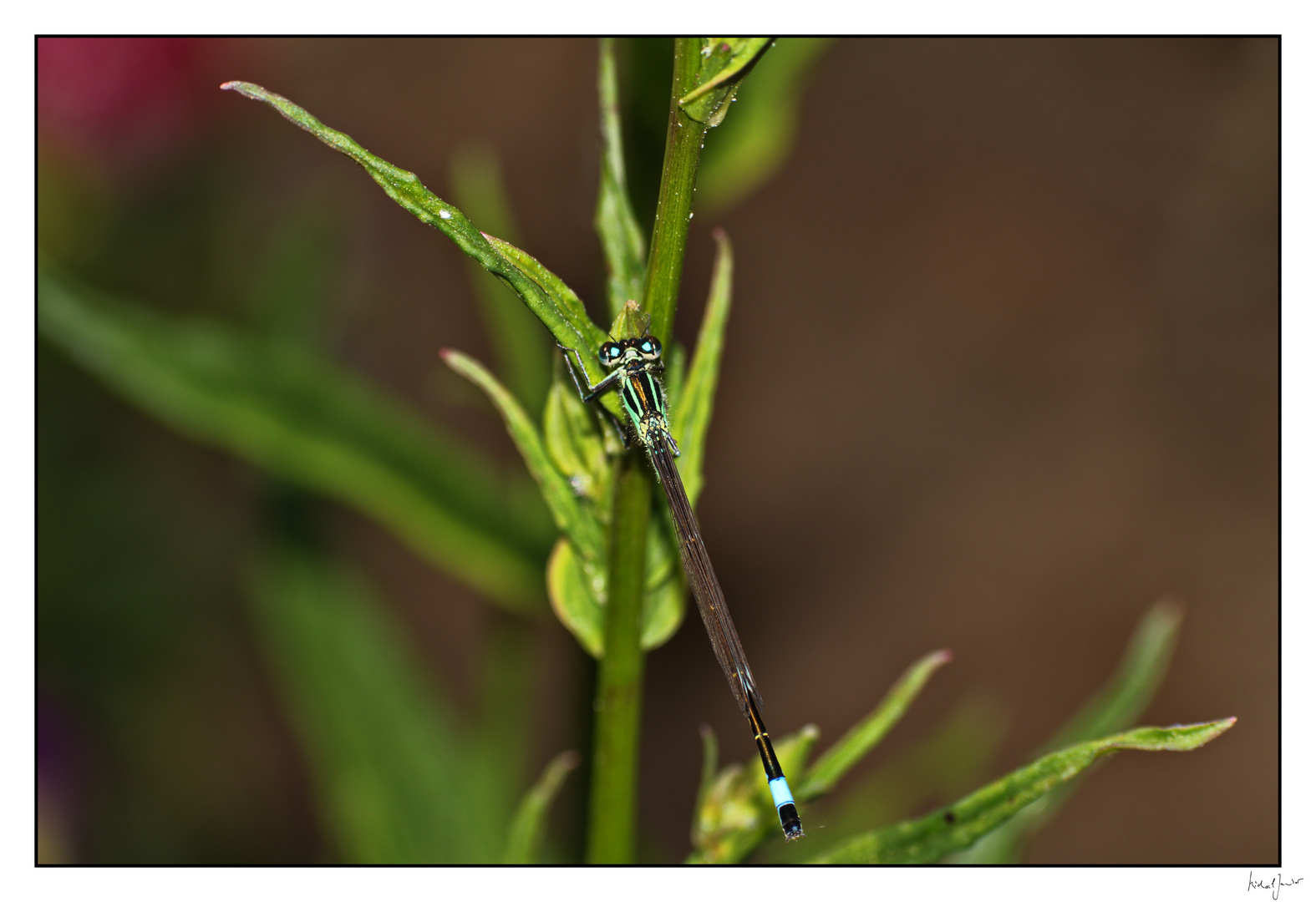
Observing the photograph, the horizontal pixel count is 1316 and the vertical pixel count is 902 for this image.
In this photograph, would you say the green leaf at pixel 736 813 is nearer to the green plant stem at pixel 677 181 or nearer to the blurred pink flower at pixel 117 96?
the green plant stem at pixel 677 181

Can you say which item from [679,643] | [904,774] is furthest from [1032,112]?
[904,774]

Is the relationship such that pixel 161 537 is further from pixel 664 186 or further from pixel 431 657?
pixel 664 186

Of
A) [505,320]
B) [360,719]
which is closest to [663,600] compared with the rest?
[505,320]

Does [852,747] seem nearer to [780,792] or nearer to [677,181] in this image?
[780,792]

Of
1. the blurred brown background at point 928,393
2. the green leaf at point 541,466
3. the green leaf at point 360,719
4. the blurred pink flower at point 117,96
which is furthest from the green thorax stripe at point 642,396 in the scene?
the blurred brown background at point 928,393

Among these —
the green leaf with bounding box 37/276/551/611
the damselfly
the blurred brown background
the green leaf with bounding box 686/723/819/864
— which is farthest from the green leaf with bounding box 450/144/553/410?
the blurred brown background

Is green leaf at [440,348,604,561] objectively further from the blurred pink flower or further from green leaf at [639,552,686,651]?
the blurred pink flower
